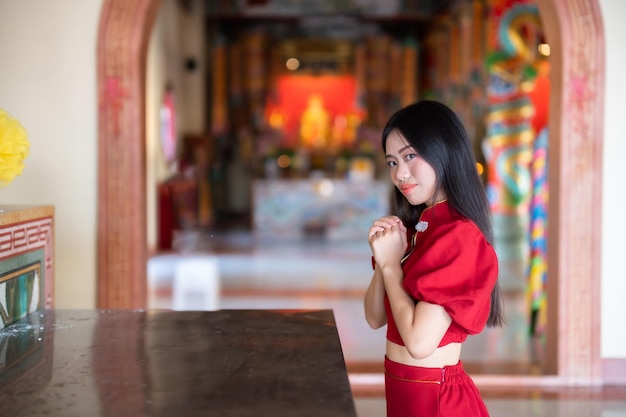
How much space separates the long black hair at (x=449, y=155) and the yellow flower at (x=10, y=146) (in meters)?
1.05

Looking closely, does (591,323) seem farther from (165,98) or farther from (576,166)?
(165,98)

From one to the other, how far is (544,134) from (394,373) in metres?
3.88

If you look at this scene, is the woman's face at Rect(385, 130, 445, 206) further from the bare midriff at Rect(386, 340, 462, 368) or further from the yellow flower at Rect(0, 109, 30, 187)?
the yellow flower at Rect(0, 109, 30, 187)

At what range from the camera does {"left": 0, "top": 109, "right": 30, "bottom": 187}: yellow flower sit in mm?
2098

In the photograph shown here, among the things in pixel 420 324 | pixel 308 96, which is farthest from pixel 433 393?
pixel 308 96

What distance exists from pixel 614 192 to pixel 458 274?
8.37 feet

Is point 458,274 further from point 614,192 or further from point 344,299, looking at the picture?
point 344,299

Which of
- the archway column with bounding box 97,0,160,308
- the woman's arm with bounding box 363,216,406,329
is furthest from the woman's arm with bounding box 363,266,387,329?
the archway column with bounding box 97,0,160,308

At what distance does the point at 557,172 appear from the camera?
3.95 metres

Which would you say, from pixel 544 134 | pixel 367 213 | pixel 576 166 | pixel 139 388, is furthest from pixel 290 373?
pixel 367 213

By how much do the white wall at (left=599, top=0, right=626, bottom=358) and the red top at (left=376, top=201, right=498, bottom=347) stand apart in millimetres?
2428

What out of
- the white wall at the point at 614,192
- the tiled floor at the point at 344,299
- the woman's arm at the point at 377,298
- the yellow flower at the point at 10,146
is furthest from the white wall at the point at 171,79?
the woman's arm at the point at 377,298

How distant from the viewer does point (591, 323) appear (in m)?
3.92

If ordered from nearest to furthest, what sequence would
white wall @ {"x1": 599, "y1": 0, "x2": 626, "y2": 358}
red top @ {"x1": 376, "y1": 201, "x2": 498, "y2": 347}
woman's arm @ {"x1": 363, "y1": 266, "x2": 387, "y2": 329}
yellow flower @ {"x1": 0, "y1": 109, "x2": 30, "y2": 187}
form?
red top @ {"x1": 376, "y1": 201, "x2": 498, "y2": 347}
woman's arm @ {"x1": 363, "y1": 266, "x2": 387, "y2": 329}
yellow flower @ {"x1": 0, "y1": 109, "x2": 30, "y2": 187}
white wall @ {"x1": 599, "y1": 0, "x2": 626, "y2": 358}
